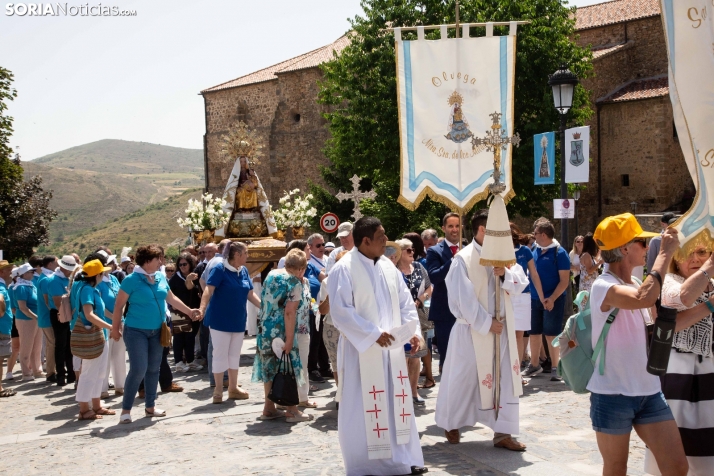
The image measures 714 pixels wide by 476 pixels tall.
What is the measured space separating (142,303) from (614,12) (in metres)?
38.8

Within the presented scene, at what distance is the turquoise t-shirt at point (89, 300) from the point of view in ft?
29.9

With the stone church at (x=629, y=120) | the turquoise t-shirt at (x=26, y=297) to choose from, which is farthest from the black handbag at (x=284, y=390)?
the stone church at (x=629, y=120)

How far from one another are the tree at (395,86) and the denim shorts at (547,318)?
17.1m

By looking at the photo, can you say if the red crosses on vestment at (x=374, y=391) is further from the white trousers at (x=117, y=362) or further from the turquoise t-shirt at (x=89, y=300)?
the white trousers at (x=117, y=362)

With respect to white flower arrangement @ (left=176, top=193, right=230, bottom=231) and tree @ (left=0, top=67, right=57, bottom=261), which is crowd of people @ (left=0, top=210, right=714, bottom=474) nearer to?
white flower arrangement @ (left=176, top=193, right=230, bottom=231)

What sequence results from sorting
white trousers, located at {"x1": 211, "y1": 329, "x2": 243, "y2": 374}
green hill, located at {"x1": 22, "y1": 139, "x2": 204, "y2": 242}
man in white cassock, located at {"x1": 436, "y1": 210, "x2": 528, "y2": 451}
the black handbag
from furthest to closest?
green hill, located at {"x1": 22, "y1": 139, "x2": 204, "y2": 242}
white trousers, located at {"x1": 211, "y1": 329, "x2": 243, "y2": 374}
the black handbag
man in white cassock, located at {"x1": 436, "y1": 210, "x2": 528, "y2": 451}

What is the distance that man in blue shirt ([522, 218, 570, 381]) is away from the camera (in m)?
10.1

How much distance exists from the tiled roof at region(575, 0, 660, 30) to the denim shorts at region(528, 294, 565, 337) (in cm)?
3242

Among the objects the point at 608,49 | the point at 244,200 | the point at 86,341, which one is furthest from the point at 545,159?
the point at 608,49

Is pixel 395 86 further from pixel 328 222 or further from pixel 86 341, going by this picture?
pixel 86 341

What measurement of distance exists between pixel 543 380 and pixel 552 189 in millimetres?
20449

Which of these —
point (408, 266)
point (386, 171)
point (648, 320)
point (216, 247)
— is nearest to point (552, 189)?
point (386, 171)

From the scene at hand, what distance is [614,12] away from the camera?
138ft

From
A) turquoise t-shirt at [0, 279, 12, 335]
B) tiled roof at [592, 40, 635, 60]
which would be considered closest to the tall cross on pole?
turquoise t-shirt at [0, 279, 12, 335]
